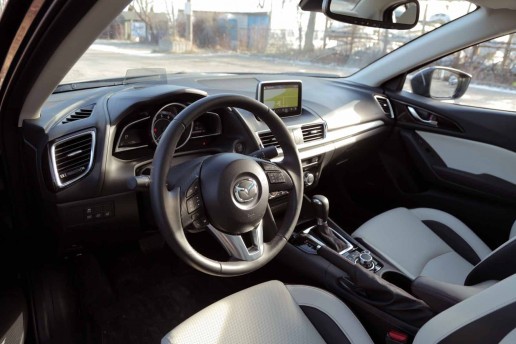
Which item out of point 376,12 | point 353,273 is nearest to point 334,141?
point 376,12

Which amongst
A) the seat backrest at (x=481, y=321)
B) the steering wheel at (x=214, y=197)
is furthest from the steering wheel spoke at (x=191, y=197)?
the seat backrest at (x=481, y=321)

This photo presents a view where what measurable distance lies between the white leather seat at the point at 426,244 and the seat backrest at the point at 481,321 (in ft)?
2.92

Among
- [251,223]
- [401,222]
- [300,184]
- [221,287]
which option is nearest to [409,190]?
[401,222]

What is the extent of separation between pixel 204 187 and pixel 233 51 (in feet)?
6.57

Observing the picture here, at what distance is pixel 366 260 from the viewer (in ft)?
6.95

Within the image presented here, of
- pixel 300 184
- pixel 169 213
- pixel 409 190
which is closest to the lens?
pixel 169 213

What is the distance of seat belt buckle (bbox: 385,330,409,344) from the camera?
1.54m

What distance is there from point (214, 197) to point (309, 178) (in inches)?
49.4

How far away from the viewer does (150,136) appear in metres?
1.81

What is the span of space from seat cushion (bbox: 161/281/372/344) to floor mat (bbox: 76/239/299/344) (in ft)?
2.41

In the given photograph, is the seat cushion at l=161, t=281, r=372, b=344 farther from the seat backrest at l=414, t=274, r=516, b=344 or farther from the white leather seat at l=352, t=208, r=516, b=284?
the white leather seat at l=352, t=208, r=516, b=284

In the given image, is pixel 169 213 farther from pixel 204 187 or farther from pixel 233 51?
pixel 233 51

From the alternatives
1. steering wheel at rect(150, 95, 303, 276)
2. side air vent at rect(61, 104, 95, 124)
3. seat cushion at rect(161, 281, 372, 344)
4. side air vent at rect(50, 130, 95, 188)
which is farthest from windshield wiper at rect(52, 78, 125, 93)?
seat cushion at rect(161, 281, 372, 344)

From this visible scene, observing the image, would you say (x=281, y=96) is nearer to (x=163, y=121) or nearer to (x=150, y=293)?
(x=163, y=121)
